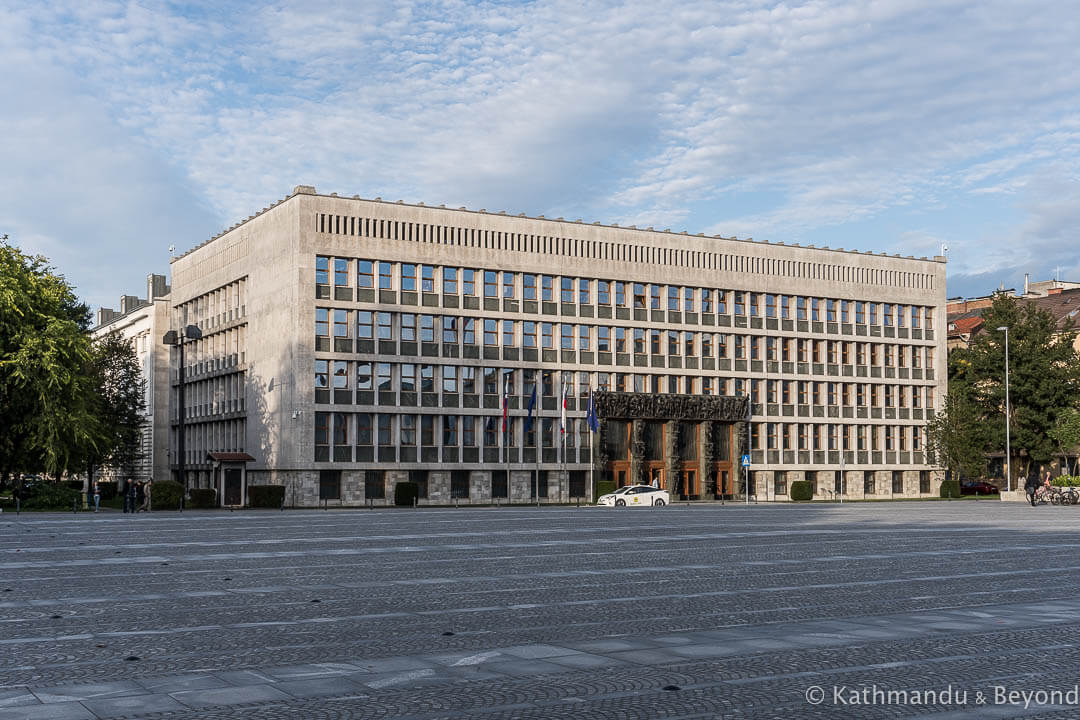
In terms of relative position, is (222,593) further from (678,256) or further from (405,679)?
(678,256)

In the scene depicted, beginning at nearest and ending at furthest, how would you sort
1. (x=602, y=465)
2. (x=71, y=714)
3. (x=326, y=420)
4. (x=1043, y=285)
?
(x=71, y=714), (x=326, y=420), (x=602, y=465), (x=1043, y=285)

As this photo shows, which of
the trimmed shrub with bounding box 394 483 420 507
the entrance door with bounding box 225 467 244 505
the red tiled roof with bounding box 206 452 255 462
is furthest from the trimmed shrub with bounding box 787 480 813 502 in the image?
the entrance door with bounding box 225 467 244 505

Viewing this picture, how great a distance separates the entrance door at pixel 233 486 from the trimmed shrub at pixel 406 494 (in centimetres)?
918

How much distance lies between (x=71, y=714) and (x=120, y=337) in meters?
86.2

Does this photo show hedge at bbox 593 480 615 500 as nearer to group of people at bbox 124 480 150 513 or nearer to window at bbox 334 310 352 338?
window at bbox 334 310 352 338

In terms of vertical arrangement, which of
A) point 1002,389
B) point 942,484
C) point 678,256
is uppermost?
point 678,256

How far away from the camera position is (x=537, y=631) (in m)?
13.3

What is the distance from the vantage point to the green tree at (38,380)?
5494cm

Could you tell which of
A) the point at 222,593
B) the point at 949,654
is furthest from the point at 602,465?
the point at 949,654

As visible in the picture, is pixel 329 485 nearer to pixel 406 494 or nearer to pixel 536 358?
pixel 406 494

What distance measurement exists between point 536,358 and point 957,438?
31914mm

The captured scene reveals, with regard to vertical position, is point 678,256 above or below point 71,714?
above

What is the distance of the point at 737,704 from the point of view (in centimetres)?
902

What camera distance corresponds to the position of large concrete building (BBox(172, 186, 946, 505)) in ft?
229
